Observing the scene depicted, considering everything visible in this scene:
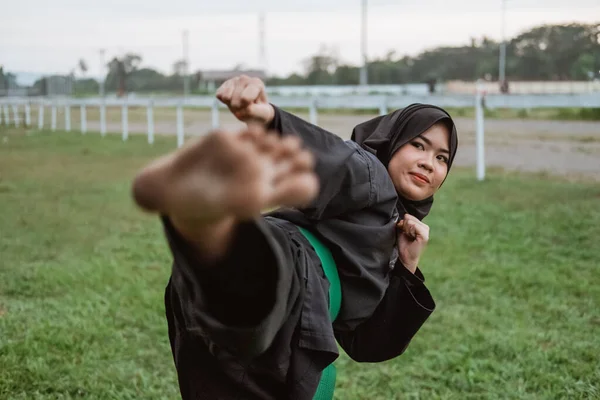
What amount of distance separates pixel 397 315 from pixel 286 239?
0.72 meters

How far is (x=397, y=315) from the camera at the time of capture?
7.99 feet

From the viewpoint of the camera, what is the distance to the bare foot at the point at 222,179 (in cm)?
120

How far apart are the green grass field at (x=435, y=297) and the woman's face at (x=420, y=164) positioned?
1.50 metres

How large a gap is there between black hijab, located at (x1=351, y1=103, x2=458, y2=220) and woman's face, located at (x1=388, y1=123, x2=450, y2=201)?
0.07ft

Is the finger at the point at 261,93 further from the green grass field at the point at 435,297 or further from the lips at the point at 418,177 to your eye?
the green grass field at the point at 435,297

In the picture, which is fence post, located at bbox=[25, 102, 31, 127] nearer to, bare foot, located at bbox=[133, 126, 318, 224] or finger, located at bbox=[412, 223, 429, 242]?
finger, located at bbox=[412, 223, 429, 242]

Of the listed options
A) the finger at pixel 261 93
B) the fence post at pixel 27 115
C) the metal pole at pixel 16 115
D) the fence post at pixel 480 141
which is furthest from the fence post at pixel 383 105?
the metal pole at pixel 16 115

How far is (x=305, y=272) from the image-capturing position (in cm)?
195

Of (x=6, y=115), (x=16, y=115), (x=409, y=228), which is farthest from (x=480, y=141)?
(x=16, y=115)

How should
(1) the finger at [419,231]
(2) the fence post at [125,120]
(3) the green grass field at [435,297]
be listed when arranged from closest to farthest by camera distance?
(1) the finger at [419,231]
(3) the green grass field at [435,297]
(2) the fence post at [125,120]

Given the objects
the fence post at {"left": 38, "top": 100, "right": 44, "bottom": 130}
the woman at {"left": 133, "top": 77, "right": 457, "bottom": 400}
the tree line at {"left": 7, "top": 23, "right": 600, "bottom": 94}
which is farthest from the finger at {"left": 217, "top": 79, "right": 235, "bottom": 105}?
the fence post at {"left": 38, "top": 100, "right": 44, "bottom": 130}

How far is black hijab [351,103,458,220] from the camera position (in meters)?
2.41

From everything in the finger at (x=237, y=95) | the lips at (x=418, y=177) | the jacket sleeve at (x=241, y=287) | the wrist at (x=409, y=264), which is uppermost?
the finger at (x=237, y=95)

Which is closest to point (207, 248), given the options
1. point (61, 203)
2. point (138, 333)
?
point (138, 333)
